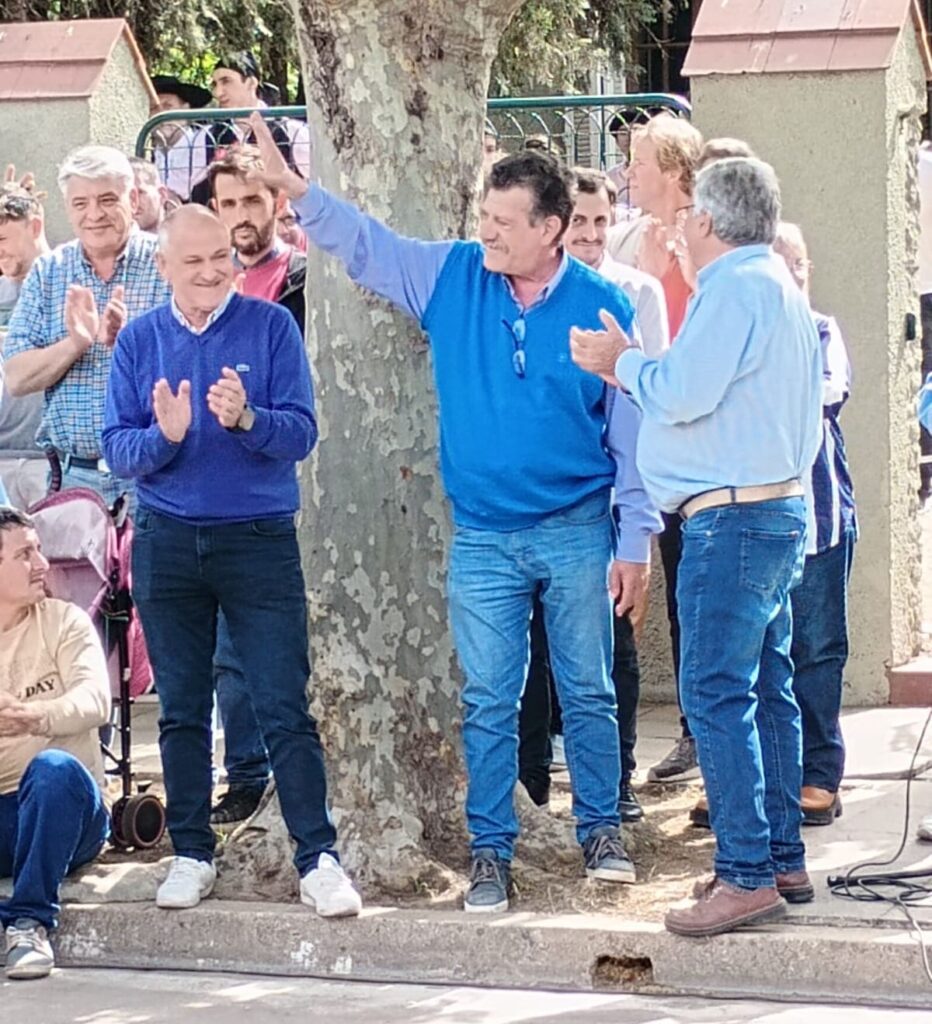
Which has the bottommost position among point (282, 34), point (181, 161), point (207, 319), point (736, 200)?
point (207, 319)

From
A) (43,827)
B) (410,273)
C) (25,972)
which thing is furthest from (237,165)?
(25,972)

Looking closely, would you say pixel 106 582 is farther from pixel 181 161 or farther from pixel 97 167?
pixel 181 161

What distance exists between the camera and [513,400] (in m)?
5.64

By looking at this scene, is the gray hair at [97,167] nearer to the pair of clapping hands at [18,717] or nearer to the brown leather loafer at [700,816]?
the pair of clapping hands at [18,717]

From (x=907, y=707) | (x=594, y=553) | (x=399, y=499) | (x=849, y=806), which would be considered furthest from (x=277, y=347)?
(x=907, y=707)

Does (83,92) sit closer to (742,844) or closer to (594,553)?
(594,553)

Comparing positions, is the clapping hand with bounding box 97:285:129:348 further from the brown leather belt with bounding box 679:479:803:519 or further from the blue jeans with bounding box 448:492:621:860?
the brown leather belt with bounding box 679:479:803:519

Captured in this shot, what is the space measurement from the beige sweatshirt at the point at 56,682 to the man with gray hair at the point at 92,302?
83 cm

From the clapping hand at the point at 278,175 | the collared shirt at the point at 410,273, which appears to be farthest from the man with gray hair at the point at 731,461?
the clapping hand at the point at 278,175

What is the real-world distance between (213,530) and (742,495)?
1.41m

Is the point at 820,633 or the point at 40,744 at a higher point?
the point at 820,633

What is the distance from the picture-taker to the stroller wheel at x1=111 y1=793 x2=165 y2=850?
20.7 ft

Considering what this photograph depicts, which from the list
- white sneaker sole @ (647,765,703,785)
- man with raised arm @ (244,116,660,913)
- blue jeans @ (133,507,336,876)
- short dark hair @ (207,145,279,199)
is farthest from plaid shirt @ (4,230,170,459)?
white sneaker sole @ (647,765,703,785)

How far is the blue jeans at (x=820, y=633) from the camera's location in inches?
249
